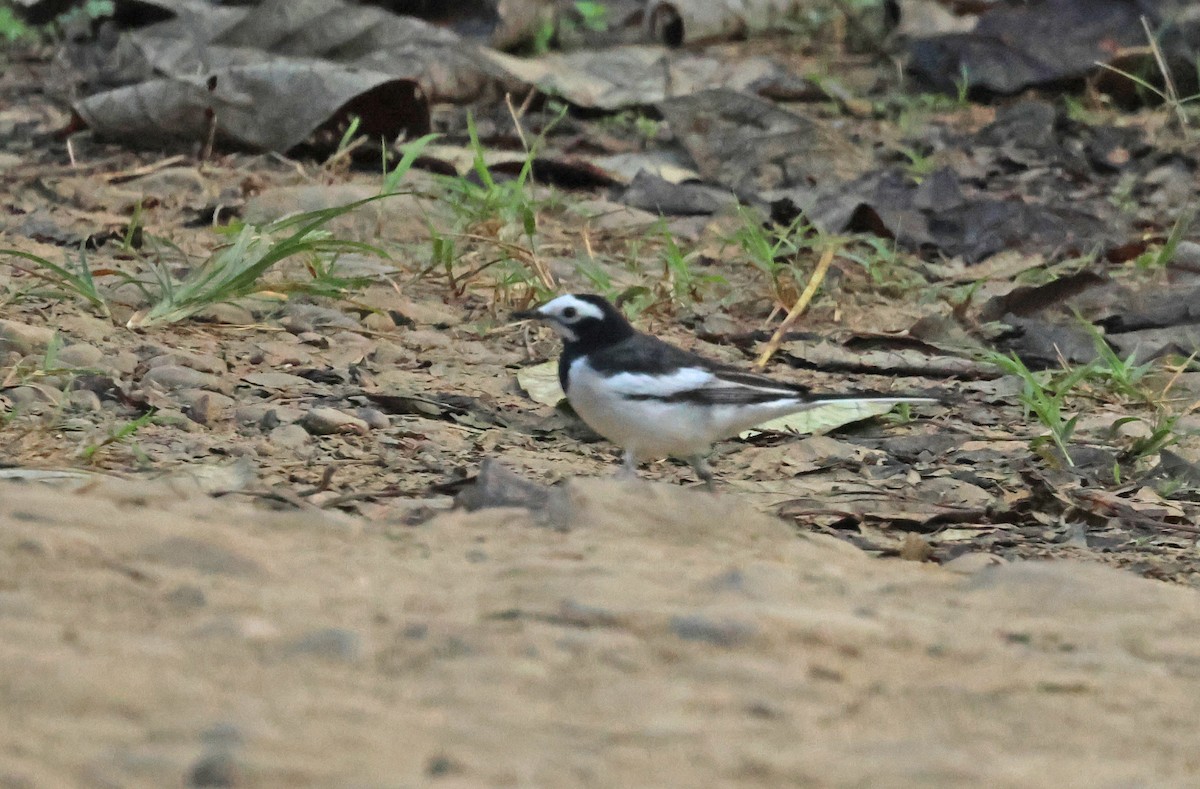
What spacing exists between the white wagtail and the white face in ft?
0.43

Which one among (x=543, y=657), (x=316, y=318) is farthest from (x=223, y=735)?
(x=316, y=318)

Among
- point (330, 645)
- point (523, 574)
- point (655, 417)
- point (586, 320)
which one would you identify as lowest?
point (655, 417)

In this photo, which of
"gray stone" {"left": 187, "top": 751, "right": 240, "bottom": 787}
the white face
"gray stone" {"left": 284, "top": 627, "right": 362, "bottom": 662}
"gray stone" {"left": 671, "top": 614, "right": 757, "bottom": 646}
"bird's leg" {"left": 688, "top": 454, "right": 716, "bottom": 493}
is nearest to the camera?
"gray stone" {"left": 187, "top": 751, "right": 240, "bottom": 787}

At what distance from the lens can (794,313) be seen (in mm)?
5387

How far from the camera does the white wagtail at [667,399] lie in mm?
4129

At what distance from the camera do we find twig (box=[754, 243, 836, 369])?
5312 millimetres

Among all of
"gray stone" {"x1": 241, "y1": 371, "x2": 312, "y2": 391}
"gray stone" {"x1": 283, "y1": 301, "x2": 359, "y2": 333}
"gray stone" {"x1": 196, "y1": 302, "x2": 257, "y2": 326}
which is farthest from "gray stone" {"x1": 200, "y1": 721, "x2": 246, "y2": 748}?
"gray stone" {"x1": 283, "y1": 301, "x2": 359, "y2": 333}

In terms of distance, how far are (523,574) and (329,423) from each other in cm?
159

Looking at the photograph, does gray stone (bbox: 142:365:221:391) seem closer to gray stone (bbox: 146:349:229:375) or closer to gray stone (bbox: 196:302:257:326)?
gray stone (bbox: 146:349:229:375)

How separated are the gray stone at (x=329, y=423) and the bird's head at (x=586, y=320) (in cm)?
60

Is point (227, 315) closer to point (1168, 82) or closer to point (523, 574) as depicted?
point (523, 574)

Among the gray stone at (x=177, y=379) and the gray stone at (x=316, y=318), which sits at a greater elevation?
the gray stone at (x=177, y=379)

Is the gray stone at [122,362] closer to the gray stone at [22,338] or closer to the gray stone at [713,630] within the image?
the gray stone at [22,338]

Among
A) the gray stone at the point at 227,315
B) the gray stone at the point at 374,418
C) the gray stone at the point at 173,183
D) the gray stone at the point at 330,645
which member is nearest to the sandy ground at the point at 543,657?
the gray stone at the point at 330,645
